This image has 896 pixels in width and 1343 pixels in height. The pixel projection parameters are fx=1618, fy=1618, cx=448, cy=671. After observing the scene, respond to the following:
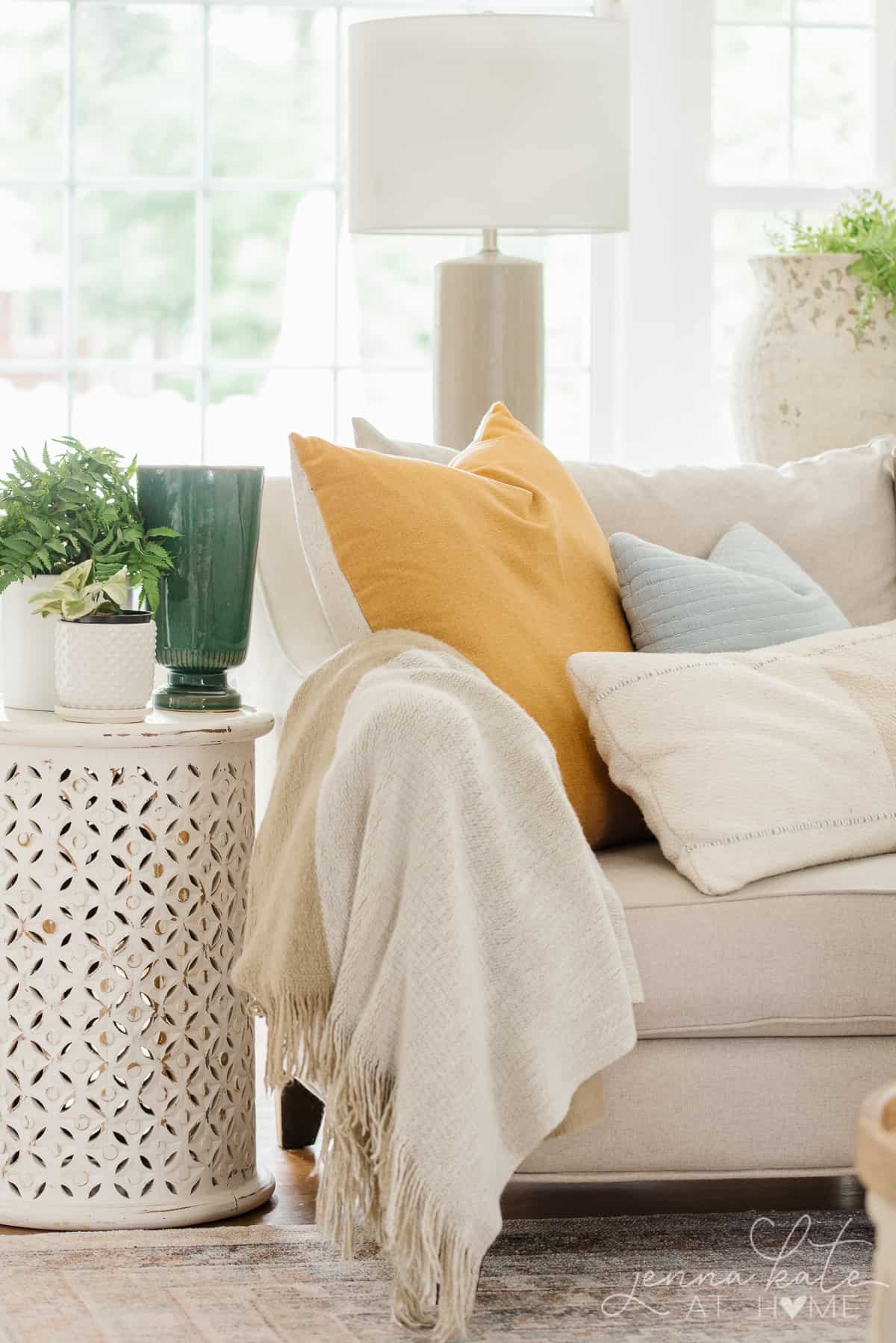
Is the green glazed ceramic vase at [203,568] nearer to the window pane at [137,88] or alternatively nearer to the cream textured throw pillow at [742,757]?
the cream textured throw pillow at [742,757]

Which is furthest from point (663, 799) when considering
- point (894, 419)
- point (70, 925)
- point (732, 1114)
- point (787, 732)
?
point (894, 419)

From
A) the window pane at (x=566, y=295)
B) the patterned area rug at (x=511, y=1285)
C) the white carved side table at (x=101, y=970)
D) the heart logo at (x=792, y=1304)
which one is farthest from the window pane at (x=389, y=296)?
the heart logo at (x=792, y=1304)

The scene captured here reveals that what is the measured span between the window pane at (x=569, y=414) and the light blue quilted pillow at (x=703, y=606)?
1.45 meters

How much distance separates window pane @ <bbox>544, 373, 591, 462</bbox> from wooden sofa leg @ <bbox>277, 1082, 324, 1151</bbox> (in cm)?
177

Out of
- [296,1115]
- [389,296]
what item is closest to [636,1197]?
[296,1115]

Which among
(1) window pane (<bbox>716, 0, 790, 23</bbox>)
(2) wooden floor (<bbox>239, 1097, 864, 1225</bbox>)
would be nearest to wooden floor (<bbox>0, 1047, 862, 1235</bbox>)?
(2) wooden floor (<bbox>239, 1097, 864, 1225</bbox>)

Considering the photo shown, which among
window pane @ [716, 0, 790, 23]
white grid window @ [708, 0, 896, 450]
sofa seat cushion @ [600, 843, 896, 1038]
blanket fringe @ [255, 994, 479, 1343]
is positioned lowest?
blanket fringe @ [255, 994, 479, 1343]

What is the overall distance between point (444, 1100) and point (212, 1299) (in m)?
0.39

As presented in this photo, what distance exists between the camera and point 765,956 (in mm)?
1673

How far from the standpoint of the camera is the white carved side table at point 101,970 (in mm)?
1827

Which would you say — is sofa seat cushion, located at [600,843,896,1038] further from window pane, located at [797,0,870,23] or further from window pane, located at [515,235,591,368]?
window pane, located at [797,0,870,23]

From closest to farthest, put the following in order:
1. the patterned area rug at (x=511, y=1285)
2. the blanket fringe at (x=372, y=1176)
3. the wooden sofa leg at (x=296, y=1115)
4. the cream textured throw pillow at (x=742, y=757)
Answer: the blanket fringe at (x=372, y=1176)
the patterned area rug at (x=511, y=1285)
the cream textured throw pillow at (x=742, y=757)
the wooden sofa leg at (x=296, y=1115)

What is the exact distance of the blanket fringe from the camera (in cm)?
148

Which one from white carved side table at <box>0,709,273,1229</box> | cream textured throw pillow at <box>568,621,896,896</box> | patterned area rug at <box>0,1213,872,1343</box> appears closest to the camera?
patterned area rug at <box>0,1213,872,1343</box>
